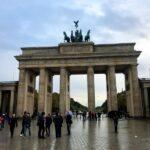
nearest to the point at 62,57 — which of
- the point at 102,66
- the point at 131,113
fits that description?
the point at 102,66

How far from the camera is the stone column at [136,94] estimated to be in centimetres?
5425

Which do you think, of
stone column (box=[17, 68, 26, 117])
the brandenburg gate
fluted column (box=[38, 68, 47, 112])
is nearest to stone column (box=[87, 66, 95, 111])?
the brandenburg gate

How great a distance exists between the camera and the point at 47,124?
2038 cm

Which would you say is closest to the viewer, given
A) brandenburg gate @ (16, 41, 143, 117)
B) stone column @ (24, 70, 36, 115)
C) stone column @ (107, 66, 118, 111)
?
stone column @ (107, 66, 118, 111)

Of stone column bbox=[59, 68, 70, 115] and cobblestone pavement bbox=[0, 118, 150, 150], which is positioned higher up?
stone column bbox=[59, 68, 70, 115]

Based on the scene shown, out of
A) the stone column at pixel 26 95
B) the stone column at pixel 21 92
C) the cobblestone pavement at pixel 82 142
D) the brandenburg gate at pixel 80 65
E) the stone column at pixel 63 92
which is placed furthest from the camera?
the stone column at pixel 26 95

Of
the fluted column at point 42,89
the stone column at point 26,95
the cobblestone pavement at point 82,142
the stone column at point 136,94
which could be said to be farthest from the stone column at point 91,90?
the cobblestone pavement at point 82,142

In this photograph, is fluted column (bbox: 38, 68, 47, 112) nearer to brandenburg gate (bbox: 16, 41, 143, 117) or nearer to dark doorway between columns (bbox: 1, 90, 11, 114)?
brandenburg gate (bbox: 16, 41, 143, 117)

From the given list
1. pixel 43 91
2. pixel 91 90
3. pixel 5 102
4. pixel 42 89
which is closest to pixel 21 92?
pixel 42 89

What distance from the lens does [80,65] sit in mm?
57344

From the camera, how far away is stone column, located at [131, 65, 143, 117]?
178 feet

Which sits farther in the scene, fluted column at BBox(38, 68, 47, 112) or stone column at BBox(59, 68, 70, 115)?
fluted column at BBox(38, 68, 47, 112)

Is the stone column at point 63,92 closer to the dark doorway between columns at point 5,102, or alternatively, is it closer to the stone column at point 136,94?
the stone column at point 136,94

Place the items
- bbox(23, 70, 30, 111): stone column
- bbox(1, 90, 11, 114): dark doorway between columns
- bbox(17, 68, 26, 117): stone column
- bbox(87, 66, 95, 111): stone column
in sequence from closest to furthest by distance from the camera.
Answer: bbox(87, 66, 95, 111): stone column < bbox(17, 68, 26, 117): stone column < bbox(23, 70, 30, 111): stone column < bbox(1, 90, 11, 114): dark doorway between columns
